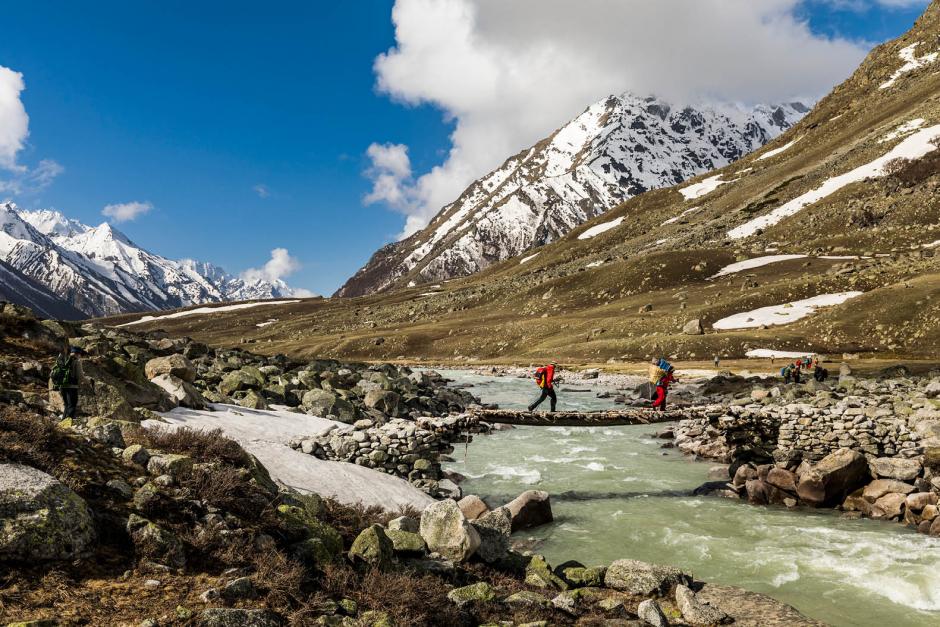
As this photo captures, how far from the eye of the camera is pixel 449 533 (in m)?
10.7

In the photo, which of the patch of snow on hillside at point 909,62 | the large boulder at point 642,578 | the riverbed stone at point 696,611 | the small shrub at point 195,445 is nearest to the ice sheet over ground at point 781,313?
the large boulder at point 642,578

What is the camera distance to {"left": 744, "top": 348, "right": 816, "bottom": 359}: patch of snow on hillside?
56.3 m

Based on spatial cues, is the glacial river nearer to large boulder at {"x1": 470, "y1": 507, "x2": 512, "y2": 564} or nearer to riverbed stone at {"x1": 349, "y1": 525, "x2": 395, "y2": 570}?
large boulder at {"x1": 470, "y1": 507, "x2": 512, "y2": 564}

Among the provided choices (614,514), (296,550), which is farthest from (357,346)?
(296,550)

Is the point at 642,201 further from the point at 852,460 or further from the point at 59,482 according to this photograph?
the point at 59,482

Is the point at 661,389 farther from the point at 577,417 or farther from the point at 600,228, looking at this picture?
the point at 600,228

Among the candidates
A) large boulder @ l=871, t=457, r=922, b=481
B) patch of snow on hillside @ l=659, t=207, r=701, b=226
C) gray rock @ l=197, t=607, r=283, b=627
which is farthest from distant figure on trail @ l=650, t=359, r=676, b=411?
patch of snow on hillside @ l=659, t=207, r=701, b=226

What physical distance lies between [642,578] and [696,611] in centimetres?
131

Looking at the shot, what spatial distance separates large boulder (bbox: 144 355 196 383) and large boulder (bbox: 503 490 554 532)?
14774 mm

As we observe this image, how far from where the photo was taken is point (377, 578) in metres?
8.10

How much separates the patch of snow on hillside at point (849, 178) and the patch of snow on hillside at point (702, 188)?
5899 centimetres

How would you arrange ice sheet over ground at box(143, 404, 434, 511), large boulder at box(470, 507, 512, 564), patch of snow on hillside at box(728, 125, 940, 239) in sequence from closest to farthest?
large boulder at box(470, 507, 512, 564) → ice sheet over ground at box(143, 404, 434, 511) → patch of snow on hillside at box(728, 125, 940, 239)

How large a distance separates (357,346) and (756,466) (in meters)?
98.0

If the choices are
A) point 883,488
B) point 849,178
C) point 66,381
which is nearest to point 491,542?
point 66,381
